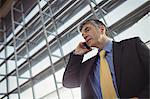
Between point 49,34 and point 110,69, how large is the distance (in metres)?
3.63

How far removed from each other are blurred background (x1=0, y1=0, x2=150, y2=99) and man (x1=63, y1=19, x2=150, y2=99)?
180 cm

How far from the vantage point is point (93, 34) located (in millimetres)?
1429

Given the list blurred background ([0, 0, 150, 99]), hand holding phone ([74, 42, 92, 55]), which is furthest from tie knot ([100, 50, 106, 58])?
blurred background ([0, 0, 150, 99])

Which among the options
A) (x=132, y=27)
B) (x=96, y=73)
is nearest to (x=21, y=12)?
(x=132, y=27)

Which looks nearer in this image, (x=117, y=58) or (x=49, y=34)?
(x=117, y=58)

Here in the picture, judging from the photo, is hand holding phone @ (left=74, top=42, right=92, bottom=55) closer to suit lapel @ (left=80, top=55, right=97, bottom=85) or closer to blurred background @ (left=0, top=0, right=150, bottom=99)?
suit lapel @ (left=80, top=55, right=97, bottom=85)

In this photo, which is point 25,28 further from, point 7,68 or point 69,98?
point 69,98

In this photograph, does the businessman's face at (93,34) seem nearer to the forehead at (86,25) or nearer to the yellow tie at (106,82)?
the forehead at (86,25)

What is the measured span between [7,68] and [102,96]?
212 inches

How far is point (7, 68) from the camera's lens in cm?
612

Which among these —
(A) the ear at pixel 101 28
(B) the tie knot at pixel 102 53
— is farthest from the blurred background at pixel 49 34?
(B) the tie knot at pixel 102 53

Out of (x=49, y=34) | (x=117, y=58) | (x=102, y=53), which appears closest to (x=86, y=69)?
(x=102, y=53)

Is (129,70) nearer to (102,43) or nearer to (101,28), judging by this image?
(102,43)

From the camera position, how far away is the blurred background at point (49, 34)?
11.2ft
